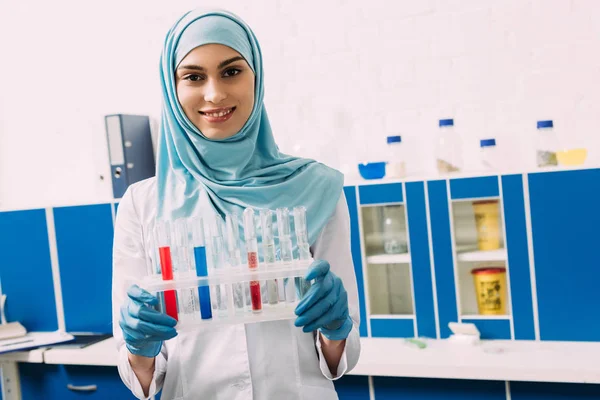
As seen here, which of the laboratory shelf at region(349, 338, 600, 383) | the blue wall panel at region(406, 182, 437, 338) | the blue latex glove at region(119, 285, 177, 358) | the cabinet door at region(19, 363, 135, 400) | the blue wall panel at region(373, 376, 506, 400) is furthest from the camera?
the cabinet door at region(19, 363, 135, 400)

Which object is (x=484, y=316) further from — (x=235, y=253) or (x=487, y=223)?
(x=235, y=253)

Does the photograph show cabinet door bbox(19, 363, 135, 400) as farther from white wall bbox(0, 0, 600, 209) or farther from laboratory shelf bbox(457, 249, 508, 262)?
laboratory shelf bbox(457, 249, 508, 262)

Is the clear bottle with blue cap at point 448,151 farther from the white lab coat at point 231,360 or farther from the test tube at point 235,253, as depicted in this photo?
the test tube at point 235,253

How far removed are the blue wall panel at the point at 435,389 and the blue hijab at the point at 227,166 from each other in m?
1.00

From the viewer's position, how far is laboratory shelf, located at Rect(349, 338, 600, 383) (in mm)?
1906

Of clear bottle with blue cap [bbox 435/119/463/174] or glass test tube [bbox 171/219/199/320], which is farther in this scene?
Result: clear bottle with blue cap [bbox 435/119/463/174]

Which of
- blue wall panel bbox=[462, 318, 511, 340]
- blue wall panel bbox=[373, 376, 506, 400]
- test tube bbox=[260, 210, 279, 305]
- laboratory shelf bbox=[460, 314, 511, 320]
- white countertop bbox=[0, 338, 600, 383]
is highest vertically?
test tube bbox=[260, 210, 279, 305]

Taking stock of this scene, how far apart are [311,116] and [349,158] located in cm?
23

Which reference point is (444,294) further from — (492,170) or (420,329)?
(492,170)

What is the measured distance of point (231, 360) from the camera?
4.03 ft

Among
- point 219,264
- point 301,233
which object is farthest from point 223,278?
point 301,233

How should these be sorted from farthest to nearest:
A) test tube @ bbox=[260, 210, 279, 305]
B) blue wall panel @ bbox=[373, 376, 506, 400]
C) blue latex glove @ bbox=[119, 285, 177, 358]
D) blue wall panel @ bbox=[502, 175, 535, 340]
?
blue wall panel @ bbox=[502, 175, 535, 340] → blue wall panel @ bbox=[373, 376, 506, 400] → test tube @ bbox=[260, 210, 279, 305] → blue latex glove @ bbox=[119, 285, 177, 358]

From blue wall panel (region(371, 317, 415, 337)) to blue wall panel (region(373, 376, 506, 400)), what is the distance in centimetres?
23

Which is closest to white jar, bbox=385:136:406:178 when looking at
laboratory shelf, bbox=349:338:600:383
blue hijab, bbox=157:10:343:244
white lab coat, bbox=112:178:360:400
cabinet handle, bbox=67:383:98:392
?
laboratory shelf, bbox=349:338:600:383
